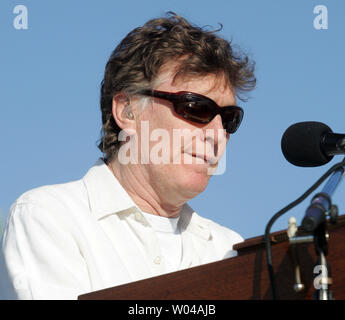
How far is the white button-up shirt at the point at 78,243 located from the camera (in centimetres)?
282

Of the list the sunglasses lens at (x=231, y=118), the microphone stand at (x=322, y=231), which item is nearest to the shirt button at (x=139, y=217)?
the sunglasses lens at (x=231, y=118)

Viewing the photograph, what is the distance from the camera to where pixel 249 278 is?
2100mm

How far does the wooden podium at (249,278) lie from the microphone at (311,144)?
0.50 meters

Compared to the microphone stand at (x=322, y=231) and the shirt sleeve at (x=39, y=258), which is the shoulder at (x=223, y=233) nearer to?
the shirt sleeve at (x=39, y=258)

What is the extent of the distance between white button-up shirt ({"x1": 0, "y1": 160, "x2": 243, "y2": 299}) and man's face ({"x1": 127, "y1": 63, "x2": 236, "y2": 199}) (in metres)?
0.25

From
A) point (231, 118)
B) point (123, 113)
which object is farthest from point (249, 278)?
point (123, 113)

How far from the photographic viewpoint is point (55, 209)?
314 cm

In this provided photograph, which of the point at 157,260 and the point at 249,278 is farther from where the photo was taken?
the point at 157,260

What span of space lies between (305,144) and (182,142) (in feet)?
3.41

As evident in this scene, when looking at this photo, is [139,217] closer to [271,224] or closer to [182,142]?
[182,142]

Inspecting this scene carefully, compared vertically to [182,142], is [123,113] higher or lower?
higher

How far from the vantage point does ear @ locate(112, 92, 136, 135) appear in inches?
149

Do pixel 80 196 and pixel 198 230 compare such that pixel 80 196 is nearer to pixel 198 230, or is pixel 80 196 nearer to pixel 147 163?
pixel 147 163
